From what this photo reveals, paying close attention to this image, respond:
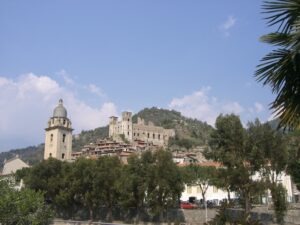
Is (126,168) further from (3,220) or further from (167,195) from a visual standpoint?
(3,220)

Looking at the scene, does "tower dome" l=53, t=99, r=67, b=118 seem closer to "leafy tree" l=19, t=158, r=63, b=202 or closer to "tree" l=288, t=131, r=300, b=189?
"leafy tree" l=19, t=158, r=63, b=202

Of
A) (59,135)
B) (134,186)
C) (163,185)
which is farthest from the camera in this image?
(59,135)

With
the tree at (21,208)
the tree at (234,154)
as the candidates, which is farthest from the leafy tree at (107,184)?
the tree at (234,154)

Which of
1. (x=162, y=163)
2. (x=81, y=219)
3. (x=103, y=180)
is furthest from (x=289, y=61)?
(x=81, y=219)

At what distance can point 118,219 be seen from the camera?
6272cm

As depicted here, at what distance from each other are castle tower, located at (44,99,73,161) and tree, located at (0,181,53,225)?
6756 cm

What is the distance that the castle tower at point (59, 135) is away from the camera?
114 meters

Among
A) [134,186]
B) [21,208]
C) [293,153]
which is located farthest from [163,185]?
[21,208]

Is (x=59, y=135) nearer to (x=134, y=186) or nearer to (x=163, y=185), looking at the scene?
(x=134, y=186)

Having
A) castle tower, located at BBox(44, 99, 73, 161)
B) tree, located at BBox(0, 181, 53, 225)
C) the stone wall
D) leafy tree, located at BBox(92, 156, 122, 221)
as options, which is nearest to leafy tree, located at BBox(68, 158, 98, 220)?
leafy tree, located at BBox(92, 156, 122, 221)

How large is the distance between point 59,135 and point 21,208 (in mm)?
72702

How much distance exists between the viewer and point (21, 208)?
42781 mm

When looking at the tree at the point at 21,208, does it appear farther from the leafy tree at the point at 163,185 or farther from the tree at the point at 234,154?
the tree at the point at 234,154

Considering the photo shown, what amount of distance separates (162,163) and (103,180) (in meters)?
9.36
